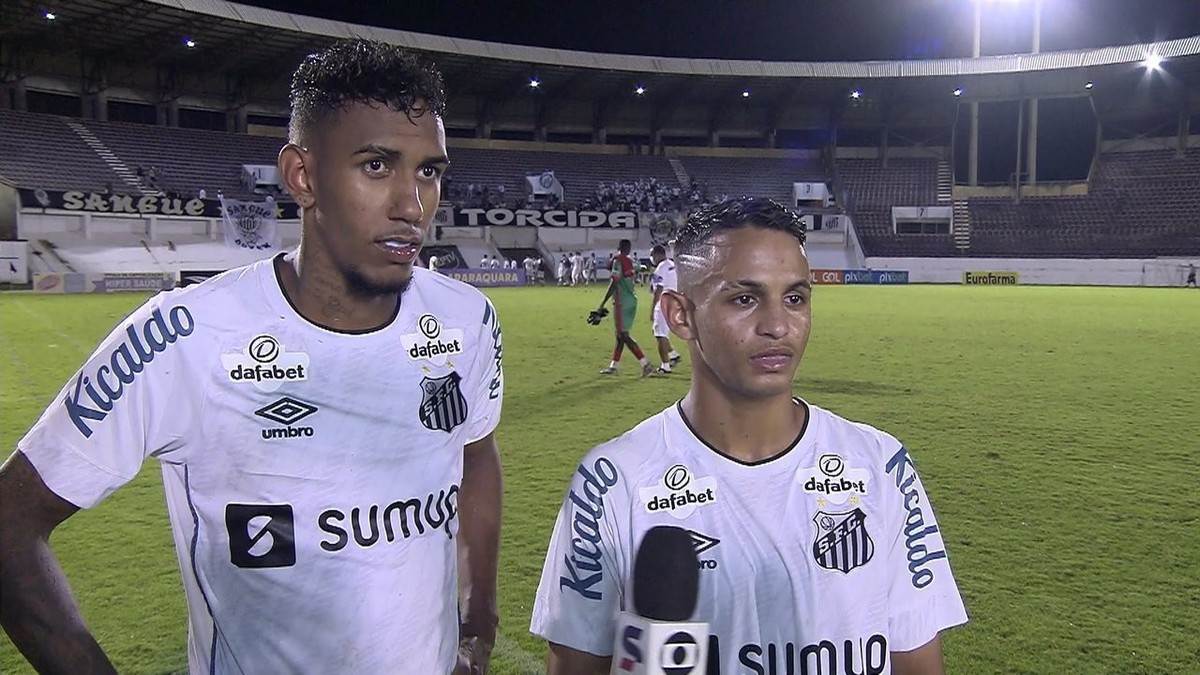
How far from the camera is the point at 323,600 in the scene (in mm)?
2016

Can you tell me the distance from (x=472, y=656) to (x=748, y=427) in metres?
0.98

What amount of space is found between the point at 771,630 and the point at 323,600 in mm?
1104

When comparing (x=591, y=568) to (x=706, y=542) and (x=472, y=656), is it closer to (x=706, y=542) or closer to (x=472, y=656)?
(x=706, y=542)

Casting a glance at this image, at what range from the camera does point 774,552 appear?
2.03m

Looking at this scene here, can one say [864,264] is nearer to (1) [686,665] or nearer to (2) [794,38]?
(2) [794,38]

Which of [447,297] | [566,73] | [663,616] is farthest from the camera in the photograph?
[566,73]

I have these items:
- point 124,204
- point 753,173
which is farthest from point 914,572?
point 753,173

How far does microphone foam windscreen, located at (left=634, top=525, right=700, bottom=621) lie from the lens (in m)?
1.42

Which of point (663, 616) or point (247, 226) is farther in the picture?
point (247, 226)

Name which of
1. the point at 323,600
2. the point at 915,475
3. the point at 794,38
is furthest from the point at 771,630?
the point at 794,38

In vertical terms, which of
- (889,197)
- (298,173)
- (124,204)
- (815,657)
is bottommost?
(815,657)

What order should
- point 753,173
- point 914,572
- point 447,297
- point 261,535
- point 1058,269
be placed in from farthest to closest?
point 753,173, point 1058,269, point 447,297, point 914,572, point 261,535

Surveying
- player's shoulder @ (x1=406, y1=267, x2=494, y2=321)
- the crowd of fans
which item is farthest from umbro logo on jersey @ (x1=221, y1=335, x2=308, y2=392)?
the crowd of fans

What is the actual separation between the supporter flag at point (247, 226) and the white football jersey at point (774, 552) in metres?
37.5
